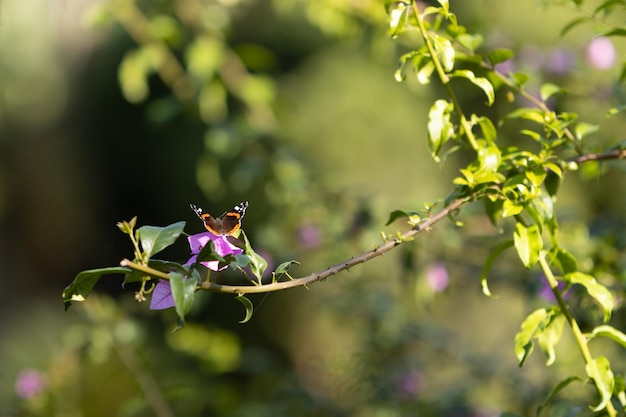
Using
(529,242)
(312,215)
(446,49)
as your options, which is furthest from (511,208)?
(312,215)

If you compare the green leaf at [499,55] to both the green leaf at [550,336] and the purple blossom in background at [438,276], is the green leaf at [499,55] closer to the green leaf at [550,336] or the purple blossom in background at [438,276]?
the green leaf at [550,336]

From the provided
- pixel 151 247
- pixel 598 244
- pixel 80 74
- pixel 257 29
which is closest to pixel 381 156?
pixel 257 29

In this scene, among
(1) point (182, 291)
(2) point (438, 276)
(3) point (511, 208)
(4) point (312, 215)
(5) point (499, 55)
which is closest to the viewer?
(1) point (182, 291)

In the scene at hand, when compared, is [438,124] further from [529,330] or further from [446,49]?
[529,330]

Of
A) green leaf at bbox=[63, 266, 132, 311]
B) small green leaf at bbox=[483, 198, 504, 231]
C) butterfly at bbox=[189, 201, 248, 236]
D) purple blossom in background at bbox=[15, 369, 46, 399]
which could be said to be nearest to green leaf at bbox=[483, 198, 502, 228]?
small green leaf at bbox=[483, 198, 504, 231]

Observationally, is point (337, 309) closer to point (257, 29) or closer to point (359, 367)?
point (359, 367)

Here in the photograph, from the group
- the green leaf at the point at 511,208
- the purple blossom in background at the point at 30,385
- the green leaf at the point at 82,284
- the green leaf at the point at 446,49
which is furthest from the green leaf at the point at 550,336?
the purple blossom in background at the point at 30,385
